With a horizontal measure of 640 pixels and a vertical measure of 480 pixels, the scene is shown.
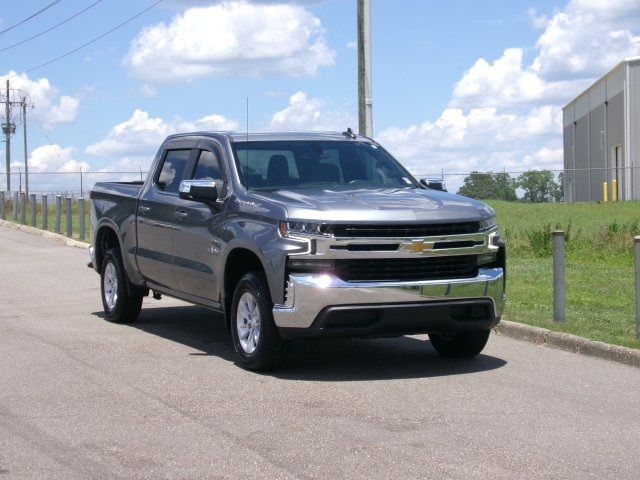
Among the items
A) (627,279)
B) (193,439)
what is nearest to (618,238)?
(627,279)

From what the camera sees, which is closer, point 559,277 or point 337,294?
point 337,294

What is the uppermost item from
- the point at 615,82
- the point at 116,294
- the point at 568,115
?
the point at 568,115

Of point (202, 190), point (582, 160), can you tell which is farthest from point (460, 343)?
point (582, 160)

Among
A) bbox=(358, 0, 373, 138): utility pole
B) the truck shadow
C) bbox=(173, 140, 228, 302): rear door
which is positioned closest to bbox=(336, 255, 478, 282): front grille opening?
the truck shadow

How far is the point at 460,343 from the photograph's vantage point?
32.7 feet

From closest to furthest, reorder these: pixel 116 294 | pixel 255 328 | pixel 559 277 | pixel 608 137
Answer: pixel 255 328 → pixel 559 277 → pixel 116 294 → pixel 608 137

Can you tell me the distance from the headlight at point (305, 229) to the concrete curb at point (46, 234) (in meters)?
16.0

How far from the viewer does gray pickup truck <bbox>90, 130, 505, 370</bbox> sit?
8680 mm

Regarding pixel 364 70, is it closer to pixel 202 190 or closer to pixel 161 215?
pixel 161 215

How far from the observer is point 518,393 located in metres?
8.42

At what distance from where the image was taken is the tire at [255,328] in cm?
902

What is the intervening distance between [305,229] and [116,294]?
427 centimetres

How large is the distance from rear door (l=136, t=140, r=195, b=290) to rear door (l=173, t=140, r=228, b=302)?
0.55 ft

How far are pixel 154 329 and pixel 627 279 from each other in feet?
22.8
